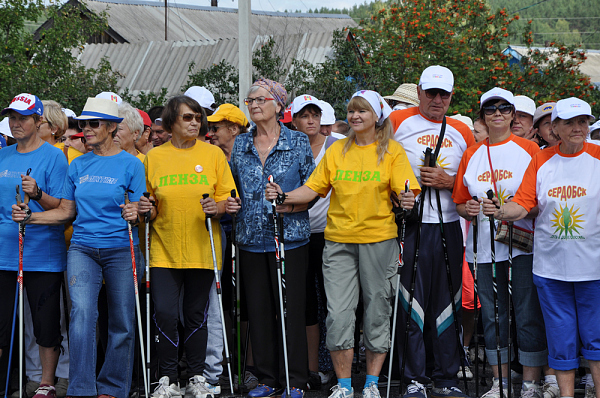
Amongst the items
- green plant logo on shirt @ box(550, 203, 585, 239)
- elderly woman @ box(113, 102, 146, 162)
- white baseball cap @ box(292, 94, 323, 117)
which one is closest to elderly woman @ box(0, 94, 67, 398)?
elderly woman @ box(113, 102, 146, 162)

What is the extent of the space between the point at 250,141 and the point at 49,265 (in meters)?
1.92

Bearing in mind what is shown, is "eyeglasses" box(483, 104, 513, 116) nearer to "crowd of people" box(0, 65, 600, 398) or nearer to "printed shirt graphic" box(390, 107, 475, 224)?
"crowd of people" box(0, 65, 600, 398)

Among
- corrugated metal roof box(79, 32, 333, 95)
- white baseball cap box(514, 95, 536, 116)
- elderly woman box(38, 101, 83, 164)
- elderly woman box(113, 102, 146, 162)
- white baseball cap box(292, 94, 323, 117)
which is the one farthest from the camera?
corrugated metal roof box(79, 32, 333, 95)

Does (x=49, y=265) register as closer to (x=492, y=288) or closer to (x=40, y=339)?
(x=40, y=339)

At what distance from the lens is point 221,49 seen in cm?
1942

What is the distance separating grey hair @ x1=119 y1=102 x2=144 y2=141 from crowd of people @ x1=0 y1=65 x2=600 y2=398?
15.9 inches

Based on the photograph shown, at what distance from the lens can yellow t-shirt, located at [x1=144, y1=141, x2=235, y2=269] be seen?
5422mm

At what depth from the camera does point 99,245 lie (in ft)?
17.1

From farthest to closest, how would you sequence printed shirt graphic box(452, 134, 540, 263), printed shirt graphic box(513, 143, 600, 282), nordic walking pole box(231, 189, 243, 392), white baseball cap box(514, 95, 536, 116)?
white baseball cap box(514, 95, 536, 116), nordic walking pole box(231, 189, 243, 392), printed shirt graphic box(452, 134, 540, 263), printed shirt graphic box(513, 143, 600, 282)

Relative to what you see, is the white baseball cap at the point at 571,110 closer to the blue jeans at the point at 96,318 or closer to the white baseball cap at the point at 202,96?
the white baseball cap at the point at 202,96

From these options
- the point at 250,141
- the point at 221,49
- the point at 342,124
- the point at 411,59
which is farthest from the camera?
the point at 221,49

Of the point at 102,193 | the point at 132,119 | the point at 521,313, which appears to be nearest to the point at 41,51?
the point at 132,119

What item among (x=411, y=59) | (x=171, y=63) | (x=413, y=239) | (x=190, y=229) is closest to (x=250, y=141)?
(x=190, y=229)

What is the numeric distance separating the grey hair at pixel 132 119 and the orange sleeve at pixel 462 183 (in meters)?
2.84
